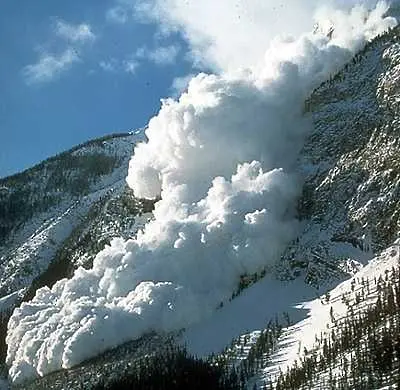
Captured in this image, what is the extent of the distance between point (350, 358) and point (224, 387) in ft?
109

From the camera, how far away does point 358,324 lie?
7781 inches

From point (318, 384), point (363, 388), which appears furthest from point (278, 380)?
point (363, 388)

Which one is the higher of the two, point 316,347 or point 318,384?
point 316,347

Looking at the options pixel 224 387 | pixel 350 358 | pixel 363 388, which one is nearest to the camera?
pixel 363 388

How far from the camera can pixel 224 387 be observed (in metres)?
196

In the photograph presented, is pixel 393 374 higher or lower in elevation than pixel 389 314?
lower

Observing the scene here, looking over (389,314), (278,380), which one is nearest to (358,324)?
(389,314)

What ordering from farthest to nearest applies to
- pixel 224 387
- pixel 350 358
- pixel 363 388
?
pixel 224 387 → pixel 350 358 → pixel 363 388

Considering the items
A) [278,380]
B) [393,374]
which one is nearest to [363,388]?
[393,374]

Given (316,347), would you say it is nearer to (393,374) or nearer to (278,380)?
(278,380)

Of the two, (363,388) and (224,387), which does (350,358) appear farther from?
(224,387)

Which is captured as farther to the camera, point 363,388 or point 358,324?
point 358,324

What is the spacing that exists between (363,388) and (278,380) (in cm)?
2575

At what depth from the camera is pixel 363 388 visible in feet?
549
